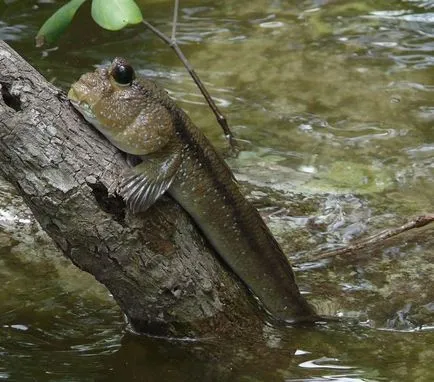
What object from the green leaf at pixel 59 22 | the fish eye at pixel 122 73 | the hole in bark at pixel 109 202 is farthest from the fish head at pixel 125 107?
the green leaf at pixel 59 22

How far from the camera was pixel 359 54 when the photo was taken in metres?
5.10

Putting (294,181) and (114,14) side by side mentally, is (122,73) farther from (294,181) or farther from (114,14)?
(294,181)

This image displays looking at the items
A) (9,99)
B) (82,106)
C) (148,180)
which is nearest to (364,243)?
(148,180)

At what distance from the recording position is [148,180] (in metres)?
2.22

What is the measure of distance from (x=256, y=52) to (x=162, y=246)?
3094 millimetres

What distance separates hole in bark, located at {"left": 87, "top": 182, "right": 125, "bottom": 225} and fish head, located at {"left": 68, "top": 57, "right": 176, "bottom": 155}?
0.44 ft

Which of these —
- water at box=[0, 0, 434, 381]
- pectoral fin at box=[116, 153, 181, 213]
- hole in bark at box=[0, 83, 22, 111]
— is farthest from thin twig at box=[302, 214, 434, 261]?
hole in bark at box=[0, 83, 22, 111]

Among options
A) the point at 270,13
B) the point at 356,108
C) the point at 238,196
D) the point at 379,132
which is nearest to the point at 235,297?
the point at 238,196

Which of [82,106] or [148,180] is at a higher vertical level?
[82,106]

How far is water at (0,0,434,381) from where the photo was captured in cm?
245

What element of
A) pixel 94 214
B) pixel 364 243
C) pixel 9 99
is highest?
pixel 9 99

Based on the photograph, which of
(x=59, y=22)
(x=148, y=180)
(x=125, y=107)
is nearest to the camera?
(x=148, y=180)

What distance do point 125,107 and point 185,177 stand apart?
26cm

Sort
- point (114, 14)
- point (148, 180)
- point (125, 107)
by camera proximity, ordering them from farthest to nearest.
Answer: point (114, 14)
point (125, 107)
point (148, 180)
